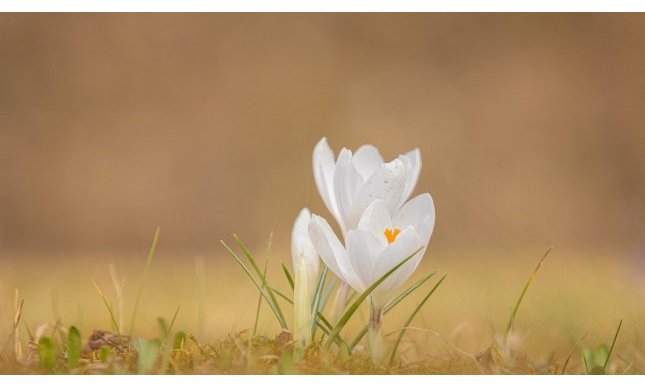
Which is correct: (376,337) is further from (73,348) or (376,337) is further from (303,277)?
(73,348)

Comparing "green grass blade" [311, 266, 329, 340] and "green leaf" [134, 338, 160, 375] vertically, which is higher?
"green grass blade" [311, 266, 329, 340]

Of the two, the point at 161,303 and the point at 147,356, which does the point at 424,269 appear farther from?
the point at 147,356

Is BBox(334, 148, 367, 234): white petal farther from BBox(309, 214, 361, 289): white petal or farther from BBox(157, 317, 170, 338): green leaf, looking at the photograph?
BBox(157, 317, 170, 338): green leaf

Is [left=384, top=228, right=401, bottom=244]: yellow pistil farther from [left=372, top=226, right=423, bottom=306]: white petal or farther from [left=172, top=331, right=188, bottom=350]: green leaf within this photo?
[left=172, top=331, right=188, bottom=350]: green leaf

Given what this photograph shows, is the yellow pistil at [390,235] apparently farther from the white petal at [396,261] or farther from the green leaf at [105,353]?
the green leaf at [105,353]

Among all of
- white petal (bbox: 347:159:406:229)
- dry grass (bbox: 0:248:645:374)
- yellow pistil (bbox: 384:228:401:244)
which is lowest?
dry grass (bbox: 0:248:645:374)

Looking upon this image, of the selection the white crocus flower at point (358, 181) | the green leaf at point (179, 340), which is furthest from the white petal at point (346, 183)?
the green leaf at point (179, 340)

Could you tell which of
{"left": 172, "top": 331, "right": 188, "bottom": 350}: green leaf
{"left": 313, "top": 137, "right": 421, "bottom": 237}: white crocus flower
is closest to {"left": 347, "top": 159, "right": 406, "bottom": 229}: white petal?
{"left": 313, "top": 137, "right": 421, "bottom": 237}: white crocus flower
